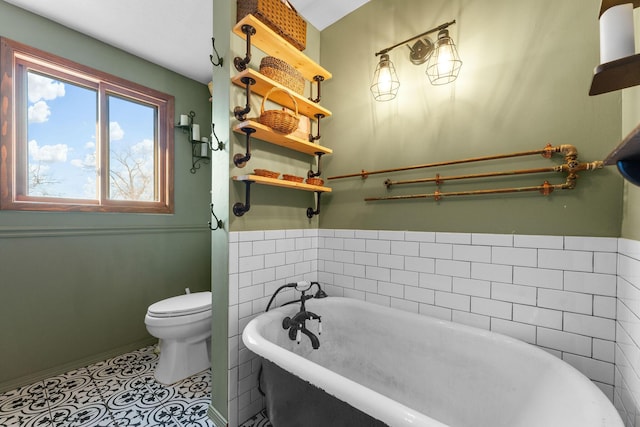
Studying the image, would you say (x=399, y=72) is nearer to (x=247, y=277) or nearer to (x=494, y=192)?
(x=494, y=192)

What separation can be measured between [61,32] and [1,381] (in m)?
2.46

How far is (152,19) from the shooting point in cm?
196

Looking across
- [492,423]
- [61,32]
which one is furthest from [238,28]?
[492,423]

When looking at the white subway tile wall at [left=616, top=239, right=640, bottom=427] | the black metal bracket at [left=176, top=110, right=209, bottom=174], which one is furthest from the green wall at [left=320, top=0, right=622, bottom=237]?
the black metal bracket at [left=176, top=110, right=209, bottom=174]

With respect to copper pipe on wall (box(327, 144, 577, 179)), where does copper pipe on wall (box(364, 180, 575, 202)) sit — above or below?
below

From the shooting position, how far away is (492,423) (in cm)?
117

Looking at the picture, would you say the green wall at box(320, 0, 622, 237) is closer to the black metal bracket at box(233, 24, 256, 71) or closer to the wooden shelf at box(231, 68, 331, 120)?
the wooden shelf at box(231, 68, 331, 120)

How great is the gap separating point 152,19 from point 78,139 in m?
1.11

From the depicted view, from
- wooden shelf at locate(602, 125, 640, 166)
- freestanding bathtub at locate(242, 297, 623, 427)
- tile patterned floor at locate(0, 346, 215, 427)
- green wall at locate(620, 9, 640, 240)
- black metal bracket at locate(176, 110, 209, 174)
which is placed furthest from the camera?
black metal bracket at locate(176, 110, 209, 174)

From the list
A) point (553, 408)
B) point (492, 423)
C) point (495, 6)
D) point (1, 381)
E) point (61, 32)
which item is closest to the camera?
point (553, 408)

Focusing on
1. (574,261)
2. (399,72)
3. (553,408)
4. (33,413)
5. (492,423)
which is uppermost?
(399,72)

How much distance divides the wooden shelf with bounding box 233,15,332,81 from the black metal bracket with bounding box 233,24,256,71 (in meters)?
0.02

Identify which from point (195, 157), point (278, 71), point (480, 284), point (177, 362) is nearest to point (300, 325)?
point (480, 284)

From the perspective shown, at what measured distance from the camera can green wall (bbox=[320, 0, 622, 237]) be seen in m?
1.20
